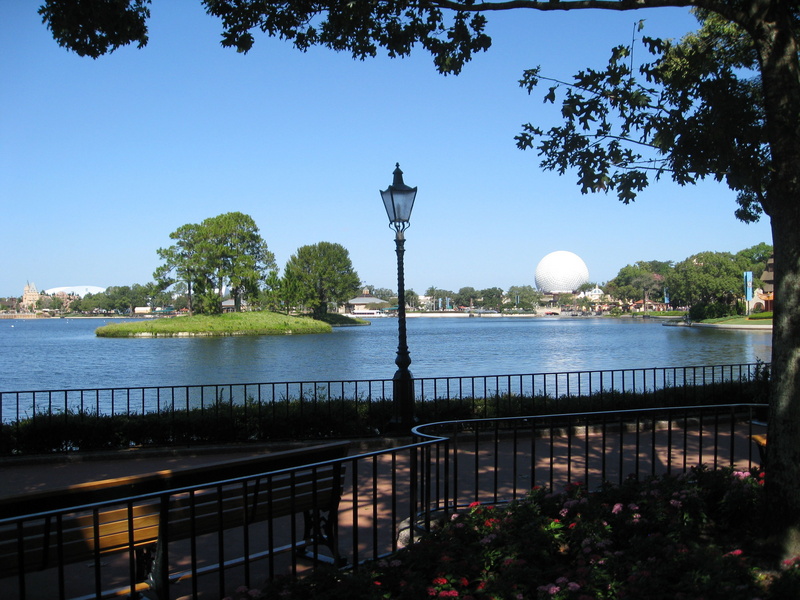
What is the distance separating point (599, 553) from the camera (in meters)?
4.48

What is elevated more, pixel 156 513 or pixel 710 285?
pixel 710 285

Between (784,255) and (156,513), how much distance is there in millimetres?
4556

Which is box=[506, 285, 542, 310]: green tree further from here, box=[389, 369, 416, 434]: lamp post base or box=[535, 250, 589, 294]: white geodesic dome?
box=[389, 369, 416, 434]: lamp post base

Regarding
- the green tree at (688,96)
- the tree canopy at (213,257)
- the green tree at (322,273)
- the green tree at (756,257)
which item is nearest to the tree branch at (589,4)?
the green tree at (688,96)

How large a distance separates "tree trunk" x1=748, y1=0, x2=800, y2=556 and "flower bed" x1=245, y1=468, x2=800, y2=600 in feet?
1.10

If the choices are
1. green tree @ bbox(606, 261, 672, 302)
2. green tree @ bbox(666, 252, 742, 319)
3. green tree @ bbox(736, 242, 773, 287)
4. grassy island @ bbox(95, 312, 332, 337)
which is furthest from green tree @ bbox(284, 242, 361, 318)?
green tree @ bbox(606, 261, 672, 302)

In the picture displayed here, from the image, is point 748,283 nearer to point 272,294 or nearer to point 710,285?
point 710,285

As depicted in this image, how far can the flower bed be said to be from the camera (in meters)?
3.88

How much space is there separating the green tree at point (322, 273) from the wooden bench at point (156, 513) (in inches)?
3450

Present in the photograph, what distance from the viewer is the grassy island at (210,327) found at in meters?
69.9

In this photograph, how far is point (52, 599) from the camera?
4.80m

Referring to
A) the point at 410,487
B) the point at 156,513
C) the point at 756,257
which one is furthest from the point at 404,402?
the point at 756,257

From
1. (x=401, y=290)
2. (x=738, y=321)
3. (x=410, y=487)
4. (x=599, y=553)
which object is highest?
(x=401, y=290)

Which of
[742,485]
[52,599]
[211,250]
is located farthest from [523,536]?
[211,250]
